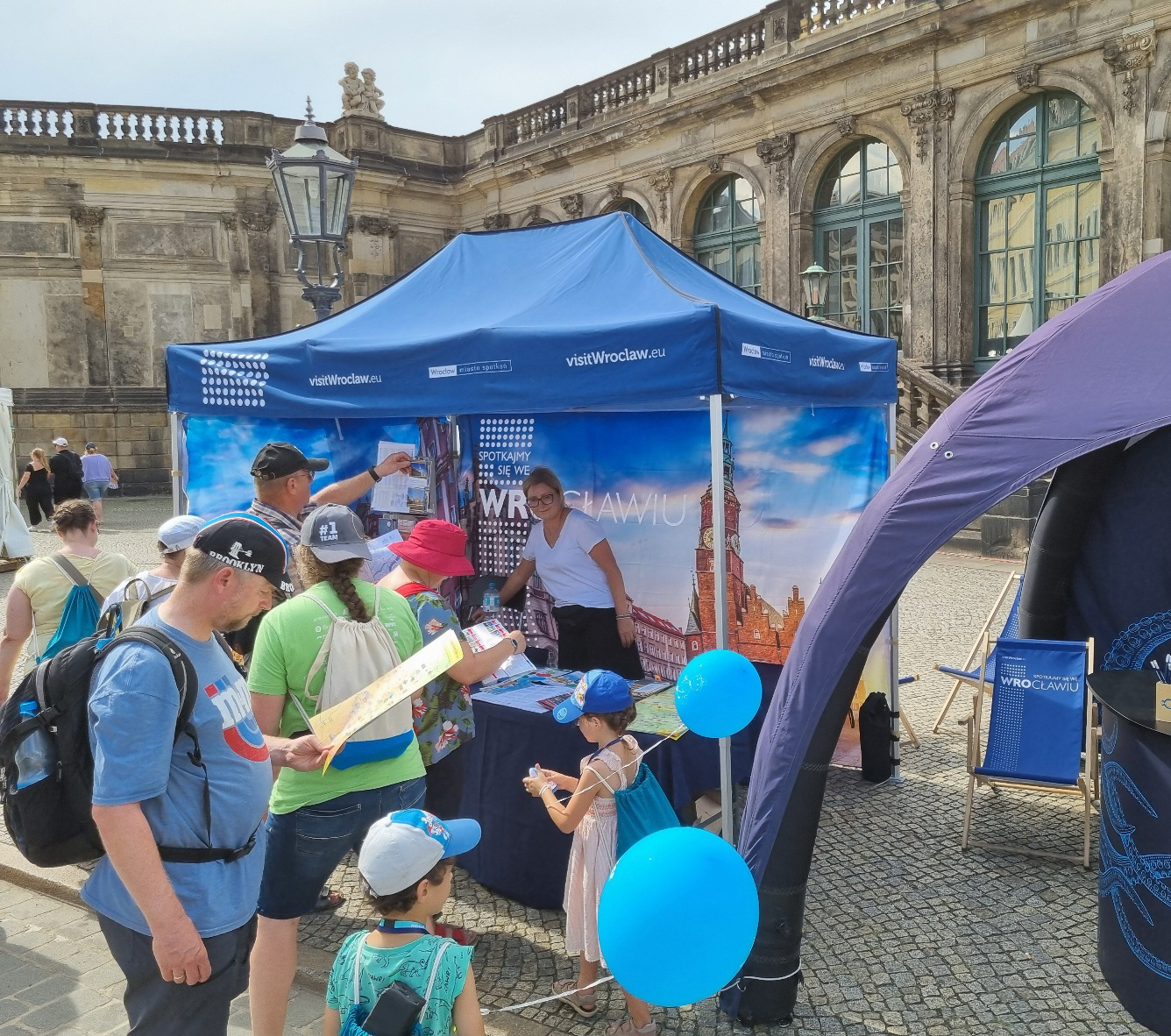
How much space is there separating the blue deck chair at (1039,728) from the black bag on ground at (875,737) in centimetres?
65

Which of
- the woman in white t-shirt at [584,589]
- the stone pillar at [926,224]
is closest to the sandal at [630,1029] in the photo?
the woman in white t-shirt at [584,589]

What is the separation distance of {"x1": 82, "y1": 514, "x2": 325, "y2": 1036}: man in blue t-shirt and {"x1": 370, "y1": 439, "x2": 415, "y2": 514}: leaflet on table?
13.8 feet

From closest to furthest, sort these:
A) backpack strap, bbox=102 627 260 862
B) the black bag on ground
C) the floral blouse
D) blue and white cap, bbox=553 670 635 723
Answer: backpack strap, bbox=102 627 260 862 < blue and white cap, bbox=553 670 635 723 < the floral blouse < the black bag on ground

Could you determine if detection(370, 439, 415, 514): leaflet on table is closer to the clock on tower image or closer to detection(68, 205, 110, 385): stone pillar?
the clock on tower image

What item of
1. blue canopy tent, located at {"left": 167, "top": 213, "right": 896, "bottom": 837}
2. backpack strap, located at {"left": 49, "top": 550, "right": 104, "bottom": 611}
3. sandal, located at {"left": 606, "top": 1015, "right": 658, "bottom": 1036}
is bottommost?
sandal, located at {"left": 606, "top": 1015, "right": 658, "bottom": 1036}

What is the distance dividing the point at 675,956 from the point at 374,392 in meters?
4.04

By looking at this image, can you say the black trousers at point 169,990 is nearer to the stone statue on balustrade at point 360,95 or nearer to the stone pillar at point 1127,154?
the stone pillar at point 1127,154

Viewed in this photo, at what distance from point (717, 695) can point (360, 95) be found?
86.6ft

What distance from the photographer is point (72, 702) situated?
95.0 inches

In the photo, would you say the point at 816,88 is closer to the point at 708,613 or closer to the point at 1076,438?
the point at 708,613

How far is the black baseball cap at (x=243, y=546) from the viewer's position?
2393 millimetres

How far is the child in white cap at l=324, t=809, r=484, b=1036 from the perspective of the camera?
85.4 inches

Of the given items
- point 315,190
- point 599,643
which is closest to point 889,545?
point 599,643

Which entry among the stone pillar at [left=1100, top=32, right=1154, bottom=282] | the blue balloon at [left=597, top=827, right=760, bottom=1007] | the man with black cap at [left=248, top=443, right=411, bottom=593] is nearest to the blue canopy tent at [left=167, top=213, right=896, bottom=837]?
the man with black cap at [left=248, top=443, right=411, bottom=593]
